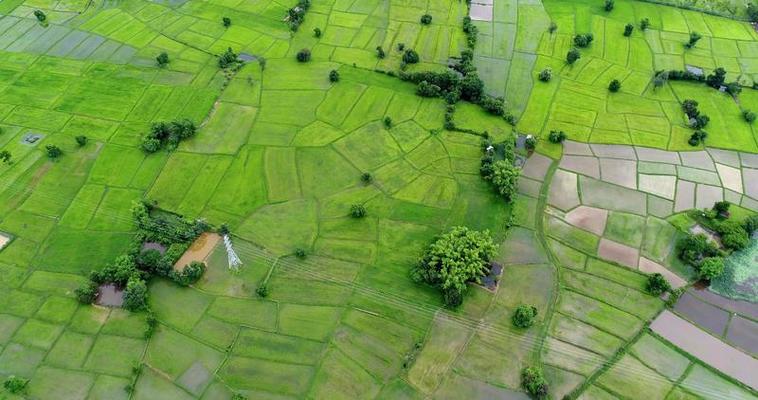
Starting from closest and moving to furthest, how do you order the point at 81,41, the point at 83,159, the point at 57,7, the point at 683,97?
the point at 83,159, the point at 683,97, the point at 81,41, the point at 57,7

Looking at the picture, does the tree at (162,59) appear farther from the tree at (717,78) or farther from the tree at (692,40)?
the tree at (692,40)

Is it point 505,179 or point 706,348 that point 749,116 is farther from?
point 505,179

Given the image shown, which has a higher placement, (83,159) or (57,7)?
(57,7)

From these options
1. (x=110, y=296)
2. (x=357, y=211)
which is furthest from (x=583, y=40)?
(x=110, y=296)

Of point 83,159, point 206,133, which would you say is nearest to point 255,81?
point 206,133

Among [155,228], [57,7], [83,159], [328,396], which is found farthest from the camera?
[57,7]

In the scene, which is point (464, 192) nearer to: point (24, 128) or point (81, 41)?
point (24, 128)

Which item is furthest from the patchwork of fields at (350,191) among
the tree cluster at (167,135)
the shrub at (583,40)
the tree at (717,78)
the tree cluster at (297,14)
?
the tree at (717,78)
